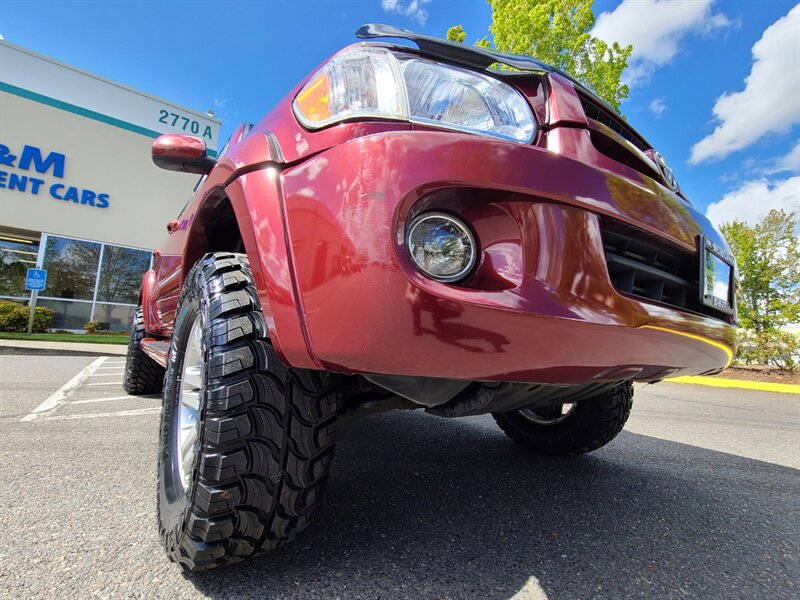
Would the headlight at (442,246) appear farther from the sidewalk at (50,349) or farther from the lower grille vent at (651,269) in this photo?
the sidewalk at (50,349)

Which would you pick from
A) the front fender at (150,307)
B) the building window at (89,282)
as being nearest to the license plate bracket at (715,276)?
the front fender at (150,307)

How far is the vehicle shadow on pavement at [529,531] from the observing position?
3.76 ft

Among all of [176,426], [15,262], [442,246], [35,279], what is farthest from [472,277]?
[15,262]

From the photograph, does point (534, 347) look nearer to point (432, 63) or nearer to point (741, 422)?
point (432, 63)

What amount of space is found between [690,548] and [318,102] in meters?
1.81

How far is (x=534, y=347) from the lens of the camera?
0.88m

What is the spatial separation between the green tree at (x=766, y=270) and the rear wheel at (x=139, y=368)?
12806 millimetres

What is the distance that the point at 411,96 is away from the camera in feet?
3.31

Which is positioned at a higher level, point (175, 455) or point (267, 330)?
point (267, 330)

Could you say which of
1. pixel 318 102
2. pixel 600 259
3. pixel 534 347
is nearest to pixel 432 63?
pixel 318 102

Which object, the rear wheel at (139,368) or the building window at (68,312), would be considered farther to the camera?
the building window at (68,312)

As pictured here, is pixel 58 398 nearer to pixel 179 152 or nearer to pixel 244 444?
pixel 179 152

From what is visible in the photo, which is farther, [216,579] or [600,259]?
[216,579]

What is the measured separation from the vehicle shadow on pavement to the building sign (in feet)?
45.8
